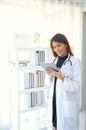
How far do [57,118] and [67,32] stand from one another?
195 cm

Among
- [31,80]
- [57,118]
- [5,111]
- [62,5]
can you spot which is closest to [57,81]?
[57,118]

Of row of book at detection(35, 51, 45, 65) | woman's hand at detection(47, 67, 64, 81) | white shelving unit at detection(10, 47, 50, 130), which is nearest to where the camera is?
woman's hand at detection(47, 67, 64, 81)

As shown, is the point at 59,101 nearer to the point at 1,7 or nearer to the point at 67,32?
the point at 1,7

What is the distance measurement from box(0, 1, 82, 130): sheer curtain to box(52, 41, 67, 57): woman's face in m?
1.04

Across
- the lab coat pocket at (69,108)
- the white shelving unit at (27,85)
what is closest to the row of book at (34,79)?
the white shelving unit at (27,85)

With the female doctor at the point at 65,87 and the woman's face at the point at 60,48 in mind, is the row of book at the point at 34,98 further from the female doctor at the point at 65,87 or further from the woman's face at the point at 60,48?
the woman's face at the point at 60,48

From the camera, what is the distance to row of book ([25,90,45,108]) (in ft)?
9.23

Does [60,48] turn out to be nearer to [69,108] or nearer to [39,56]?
[69,108]

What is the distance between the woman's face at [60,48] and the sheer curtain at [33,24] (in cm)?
104

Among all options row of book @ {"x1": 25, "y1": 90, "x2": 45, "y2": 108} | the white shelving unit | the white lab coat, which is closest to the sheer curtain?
the white shelving unit

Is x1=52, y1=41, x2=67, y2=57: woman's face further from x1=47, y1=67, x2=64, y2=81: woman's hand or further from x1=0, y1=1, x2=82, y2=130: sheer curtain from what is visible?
x1=0, y1=1, x2=82, y2=130: sheer curtain

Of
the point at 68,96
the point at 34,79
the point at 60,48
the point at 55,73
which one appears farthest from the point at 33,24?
the point at 68,96

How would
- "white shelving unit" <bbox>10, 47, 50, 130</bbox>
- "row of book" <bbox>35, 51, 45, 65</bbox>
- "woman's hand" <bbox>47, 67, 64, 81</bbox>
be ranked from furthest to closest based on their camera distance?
"row of book" <bbox>35, 51, 45, 65</bbox>, "white shelving unit" <bbox>10, 47, 50, 130</bbox>, "woman's hand" <bbox>47, 67, 64, 81</bbox>

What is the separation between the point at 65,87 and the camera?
1831 millimetres
